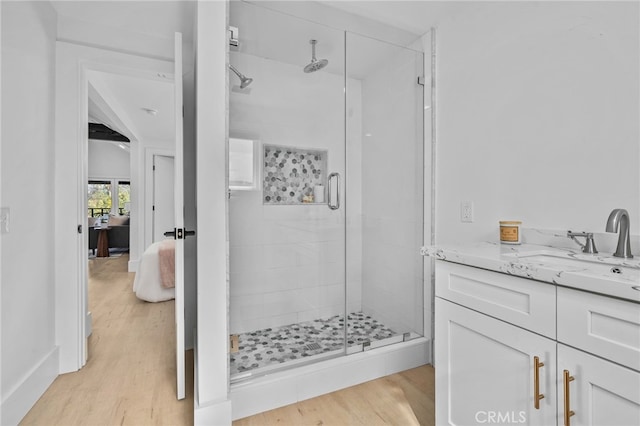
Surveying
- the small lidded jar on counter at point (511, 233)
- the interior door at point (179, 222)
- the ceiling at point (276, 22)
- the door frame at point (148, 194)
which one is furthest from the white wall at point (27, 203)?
the door frame at point (148, 194)

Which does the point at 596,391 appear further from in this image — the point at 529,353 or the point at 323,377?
the point at 323,377

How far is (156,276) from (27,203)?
207 centimetres

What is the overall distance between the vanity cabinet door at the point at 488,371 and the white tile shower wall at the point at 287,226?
1.20 meters

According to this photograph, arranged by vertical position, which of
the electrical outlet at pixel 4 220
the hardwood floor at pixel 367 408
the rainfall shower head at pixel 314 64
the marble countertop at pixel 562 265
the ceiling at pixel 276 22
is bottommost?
the hardwood floor at pixel 367 408

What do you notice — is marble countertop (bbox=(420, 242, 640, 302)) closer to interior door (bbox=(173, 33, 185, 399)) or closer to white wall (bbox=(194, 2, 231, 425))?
white wall (bbox=(194, 2, 231, 425))

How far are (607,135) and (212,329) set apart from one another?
1.96 metres

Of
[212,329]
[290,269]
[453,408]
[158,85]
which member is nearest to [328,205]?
[290,269]

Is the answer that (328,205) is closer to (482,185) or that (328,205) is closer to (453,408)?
(482,185)

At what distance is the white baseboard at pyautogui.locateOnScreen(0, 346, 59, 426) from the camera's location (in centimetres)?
148

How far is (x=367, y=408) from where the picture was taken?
170cm

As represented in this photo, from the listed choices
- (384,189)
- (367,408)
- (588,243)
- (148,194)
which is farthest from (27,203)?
(148,194)

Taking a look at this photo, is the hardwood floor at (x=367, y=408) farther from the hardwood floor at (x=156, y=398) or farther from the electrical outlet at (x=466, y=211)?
the electrical outlet at (x=466, y=211)

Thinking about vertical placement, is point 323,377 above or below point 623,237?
below

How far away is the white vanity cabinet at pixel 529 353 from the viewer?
31.7 inches
